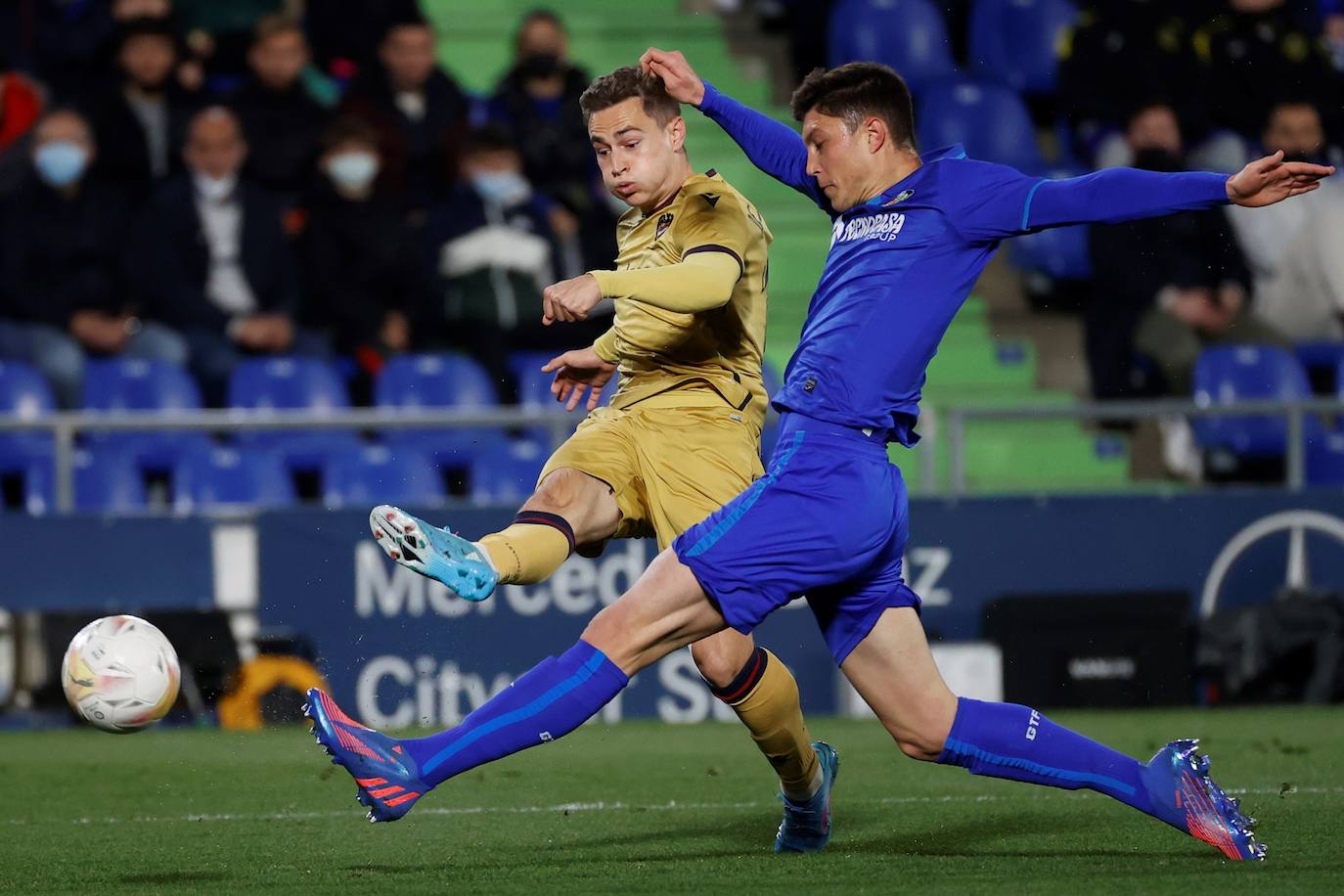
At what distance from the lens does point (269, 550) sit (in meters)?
10.1

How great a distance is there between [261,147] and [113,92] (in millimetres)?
→ 910

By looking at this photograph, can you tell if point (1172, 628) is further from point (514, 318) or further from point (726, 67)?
point (726, 67)

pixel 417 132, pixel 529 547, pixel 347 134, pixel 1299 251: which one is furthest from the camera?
pixel 417 132

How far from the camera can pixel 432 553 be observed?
15.9ft

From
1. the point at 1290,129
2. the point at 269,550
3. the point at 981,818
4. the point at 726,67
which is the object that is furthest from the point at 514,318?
the point at 981,818

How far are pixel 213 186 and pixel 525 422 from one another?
2.96 m

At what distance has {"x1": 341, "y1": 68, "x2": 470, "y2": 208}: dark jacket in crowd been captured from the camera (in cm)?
1247

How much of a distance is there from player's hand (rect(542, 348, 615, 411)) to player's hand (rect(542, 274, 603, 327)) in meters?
0.98

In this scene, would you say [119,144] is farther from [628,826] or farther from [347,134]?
[628,826]

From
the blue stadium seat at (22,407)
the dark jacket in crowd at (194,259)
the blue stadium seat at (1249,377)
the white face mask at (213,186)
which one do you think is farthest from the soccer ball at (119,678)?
the blue stadium seat at (1249,377)

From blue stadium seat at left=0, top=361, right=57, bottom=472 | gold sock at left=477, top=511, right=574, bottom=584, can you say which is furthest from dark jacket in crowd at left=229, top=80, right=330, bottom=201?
gold sock at left=477, top=511, right=574, bottom=584

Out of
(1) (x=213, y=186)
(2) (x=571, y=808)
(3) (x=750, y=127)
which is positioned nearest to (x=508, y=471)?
(1) (x=213, y=186)

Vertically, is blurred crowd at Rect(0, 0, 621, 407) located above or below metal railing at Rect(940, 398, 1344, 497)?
above

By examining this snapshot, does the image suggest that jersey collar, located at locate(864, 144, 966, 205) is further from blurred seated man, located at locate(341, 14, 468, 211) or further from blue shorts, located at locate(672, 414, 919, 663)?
blurred seated man, located at locate(341, 14, 468, 211)
